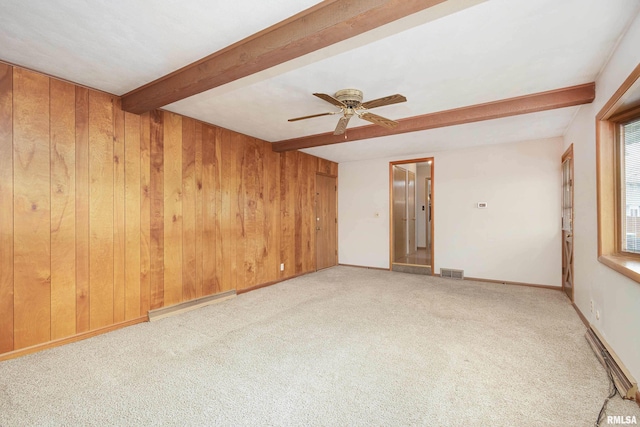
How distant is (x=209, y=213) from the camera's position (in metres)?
3.95

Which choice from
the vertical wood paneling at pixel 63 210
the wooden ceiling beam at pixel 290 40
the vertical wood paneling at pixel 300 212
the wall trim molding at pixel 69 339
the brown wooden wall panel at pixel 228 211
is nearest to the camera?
the wooden ceiling beam at pixel 290 40

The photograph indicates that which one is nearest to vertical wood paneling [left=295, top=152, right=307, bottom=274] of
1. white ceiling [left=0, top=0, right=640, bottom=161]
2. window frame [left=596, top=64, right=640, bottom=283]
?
white ceiling [left=0, top=0, right=640, bottom=161]

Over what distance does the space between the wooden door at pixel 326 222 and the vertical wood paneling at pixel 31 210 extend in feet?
14.2

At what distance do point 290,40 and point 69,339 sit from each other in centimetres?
325

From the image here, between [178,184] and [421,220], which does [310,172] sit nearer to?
[178,184]

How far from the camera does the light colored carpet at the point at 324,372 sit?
1.70 m

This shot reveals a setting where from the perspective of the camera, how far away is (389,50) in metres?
2.14

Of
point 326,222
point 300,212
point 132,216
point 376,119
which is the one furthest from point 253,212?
point 376,119

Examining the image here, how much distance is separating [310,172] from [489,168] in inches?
131

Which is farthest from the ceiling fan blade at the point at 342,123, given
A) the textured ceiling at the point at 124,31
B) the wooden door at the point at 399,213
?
the wooden door at the point at 399,213

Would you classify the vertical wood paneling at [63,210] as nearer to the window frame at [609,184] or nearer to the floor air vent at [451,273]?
the window frame at [609,184]

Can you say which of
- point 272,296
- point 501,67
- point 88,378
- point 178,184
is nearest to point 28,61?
point 178,184
